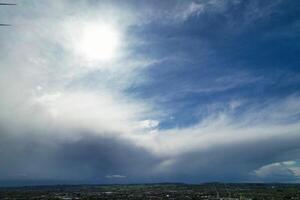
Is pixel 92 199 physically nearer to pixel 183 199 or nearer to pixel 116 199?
pixel 116 199

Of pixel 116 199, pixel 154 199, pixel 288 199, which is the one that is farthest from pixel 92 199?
pixel 288 199

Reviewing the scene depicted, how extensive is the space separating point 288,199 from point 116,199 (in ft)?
203

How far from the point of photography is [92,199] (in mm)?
113688

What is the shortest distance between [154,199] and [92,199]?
25.2m

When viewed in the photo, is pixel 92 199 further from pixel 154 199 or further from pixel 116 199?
pixel 154 199

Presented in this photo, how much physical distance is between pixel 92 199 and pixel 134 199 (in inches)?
689

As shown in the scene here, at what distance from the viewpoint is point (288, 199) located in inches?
3959

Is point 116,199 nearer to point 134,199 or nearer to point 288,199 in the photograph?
point 134,199

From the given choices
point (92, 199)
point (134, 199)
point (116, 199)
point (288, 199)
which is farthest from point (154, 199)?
point (288, 199)

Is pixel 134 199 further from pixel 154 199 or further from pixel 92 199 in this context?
pixel 92 199

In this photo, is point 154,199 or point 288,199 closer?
point 288,199

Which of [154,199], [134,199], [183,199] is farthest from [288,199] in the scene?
[134,199]

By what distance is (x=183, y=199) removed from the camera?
109 metres

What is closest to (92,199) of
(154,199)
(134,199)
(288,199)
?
(134,199)
